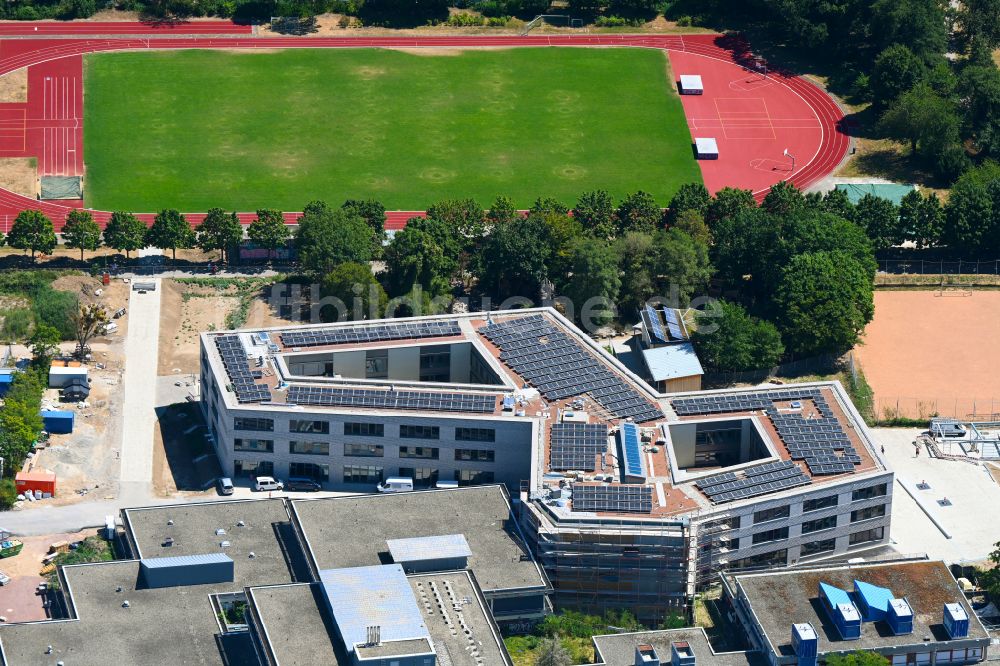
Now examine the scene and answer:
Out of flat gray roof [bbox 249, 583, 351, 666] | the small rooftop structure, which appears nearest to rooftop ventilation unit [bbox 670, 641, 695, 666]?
the small rooftop structure

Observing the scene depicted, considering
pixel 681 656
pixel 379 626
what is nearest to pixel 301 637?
pixel 379 626

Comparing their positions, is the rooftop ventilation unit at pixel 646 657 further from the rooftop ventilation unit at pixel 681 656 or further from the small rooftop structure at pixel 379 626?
the small rooftop structure at pixel 379 626

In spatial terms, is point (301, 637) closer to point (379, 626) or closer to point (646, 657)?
point (379, 626)

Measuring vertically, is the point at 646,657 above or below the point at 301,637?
below

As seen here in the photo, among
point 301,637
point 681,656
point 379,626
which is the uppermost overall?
point 379,626

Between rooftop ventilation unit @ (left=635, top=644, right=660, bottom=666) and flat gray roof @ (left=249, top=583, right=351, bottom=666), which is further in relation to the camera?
rooftop ventilation unit @ (left=635, top=644, right=660, bottom=666)

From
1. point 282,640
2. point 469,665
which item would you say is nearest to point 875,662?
point 469,665

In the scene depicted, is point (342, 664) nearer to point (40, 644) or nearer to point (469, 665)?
point (469, 665)

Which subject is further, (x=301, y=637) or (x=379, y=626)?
(x=301, y=637)

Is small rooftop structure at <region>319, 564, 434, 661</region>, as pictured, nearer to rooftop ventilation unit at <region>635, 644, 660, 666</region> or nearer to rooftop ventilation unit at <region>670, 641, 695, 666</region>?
rooftop ventilation unit at <region>635, 644, 660, 666</region>
